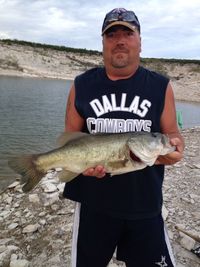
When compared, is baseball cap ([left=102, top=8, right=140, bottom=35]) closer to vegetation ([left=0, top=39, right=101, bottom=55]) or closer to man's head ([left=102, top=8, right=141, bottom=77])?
man's head ([left=102, top=8, right=141, bottom=77])

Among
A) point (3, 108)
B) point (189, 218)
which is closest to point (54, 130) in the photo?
point (3, 108)

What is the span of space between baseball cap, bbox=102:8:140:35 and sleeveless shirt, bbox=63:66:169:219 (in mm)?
419

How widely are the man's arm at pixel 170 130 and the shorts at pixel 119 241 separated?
1.66 feet

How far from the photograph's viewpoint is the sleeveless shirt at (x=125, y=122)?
3.07 metres

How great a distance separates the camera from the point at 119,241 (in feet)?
10.6

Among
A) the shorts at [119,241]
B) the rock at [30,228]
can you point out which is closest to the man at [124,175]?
the shorts at [119,241]

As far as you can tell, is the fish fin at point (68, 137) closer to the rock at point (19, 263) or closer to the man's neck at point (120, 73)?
the man's neck at point (120, 73)

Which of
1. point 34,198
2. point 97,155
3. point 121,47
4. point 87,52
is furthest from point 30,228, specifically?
point 87,52

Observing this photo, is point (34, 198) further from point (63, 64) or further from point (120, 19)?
point (63, 64)

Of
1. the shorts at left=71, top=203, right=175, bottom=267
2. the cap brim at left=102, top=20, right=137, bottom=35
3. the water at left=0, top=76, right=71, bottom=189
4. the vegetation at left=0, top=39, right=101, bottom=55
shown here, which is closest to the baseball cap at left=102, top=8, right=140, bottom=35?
the cap brim at left=102, top=20, right=137, bottom=35

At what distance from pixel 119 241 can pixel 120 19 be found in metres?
1.90

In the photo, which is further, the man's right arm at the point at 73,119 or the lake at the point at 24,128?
the lake at the point at 24,128

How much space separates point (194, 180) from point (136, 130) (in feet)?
17.1

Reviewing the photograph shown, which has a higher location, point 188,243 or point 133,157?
point 133,157
